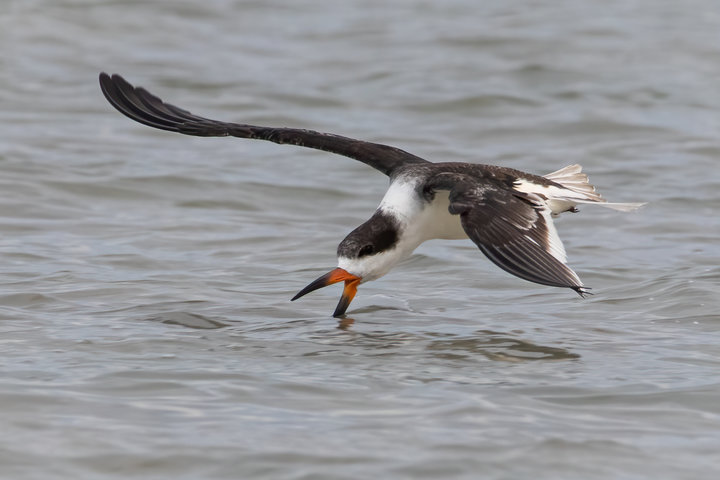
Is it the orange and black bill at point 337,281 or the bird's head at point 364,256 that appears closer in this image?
the orange and black bill at point 337,281

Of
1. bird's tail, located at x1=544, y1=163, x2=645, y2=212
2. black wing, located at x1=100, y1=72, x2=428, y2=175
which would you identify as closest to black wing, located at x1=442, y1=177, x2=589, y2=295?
bird's tail, located at x1=544, y1=163, x2=645, y2=212

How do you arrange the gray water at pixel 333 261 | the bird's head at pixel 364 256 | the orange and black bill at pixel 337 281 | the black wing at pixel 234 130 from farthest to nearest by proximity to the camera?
the black wing at pixel 234 130, the bird's head at pixel 364 256, the orange and black bill at pixel 337 281, the gray water at pixel 333 261

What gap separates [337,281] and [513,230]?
1228 mm

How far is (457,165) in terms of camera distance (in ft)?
28.1

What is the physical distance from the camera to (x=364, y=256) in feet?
25.5

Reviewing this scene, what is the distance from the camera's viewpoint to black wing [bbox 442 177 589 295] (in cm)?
661

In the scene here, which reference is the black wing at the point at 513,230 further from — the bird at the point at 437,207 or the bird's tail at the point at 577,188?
the bird's tail at the point at 577,188

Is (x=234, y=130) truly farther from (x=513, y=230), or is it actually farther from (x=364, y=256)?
(x=513, y=230)

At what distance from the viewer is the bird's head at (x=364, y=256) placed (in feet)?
25.3

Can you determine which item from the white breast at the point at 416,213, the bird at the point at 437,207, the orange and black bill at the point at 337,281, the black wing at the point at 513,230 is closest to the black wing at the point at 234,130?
the bird at the point at 437,207

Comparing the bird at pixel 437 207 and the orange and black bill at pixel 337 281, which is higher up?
the bird at pixel 437 207

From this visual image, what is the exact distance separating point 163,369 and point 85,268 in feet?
9.90

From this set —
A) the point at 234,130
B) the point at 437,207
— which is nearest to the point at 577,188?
the point at 437,207

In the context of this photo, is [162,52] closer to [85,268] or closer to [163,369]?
[85,268]
